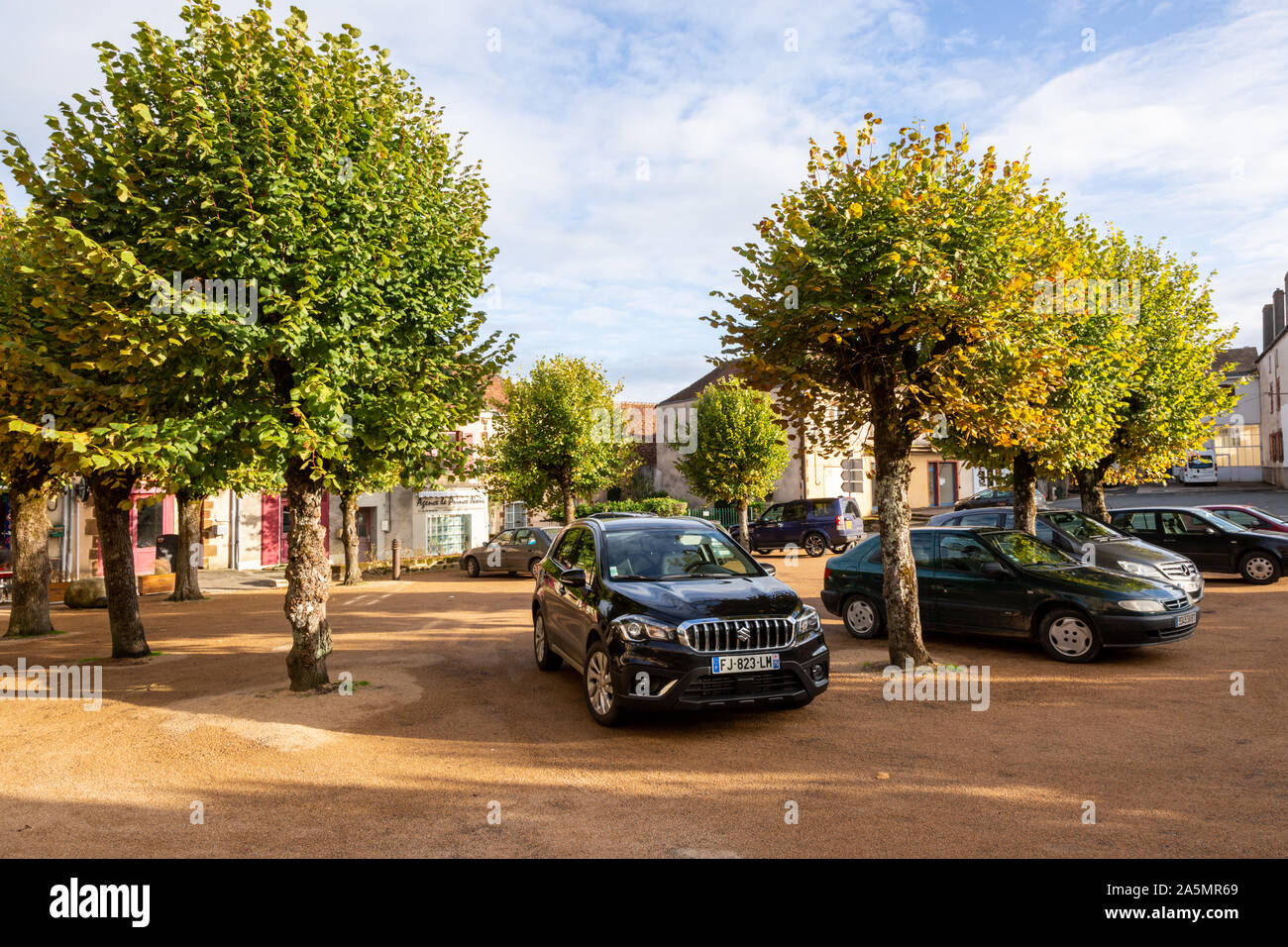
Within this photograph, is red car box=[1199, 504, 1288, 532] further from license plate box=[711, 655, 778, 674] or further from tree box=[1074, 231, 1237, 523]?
license plate box=[711, 655, 778, 674]

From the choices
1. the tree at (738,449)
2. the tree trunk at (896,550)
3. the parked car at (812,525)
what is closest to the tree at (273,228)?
the tree trunk at (896,550)

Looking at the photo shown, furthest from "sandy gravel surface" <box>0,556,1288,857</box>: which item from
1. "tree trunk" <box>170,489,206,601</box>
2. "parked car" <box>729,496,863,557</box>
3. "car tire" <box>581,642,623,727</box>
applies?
"parked car" <box>729,496,863,557</box>

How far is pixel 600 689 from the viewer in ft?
22.9

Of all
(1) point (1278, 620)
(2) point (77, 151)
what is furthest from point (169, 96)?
(1) point (1278, 620)

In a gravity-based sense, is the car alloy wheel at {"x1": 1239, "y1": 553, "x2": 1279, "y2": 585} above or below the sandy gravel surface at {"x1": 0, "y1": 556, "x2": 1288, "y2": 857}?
above

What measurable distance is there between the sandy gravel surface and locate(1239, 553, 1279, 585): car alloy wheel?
7.32 meters

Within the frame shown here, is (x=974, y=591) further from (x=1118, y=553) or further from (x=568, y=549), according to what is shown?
(x=568, y=549)

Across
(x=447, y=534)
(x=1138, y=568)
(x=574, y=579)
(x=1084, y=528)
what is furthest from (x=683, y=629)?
(x=447, y=534)

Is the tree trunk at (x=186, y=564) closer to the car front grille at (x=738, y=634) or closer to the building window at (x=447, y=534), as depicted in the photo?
the building window at (x=447, y=534)

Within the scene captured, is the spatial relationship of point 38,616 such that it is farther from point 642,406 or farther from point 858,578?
point 642,406

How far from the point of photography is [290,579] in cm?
859

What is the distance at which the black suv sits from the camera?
21.0ft

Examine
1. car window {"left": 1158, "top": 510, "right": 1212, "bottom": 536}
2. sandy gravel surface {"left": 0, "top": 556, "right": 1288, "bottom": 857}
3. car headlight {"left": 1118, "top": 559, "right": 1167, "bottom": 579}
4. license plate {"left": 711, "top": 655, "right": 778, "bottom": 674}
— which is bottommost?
sandy gravel surface {"left": 0, "top": 556, "right": 1288, "bottom": 857}

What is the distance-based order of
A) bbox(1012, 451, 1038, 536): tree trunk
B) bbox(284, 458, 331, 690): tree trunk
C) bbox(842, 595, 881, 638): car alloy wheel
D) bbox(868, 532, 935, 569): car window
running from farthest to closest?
bbox(1012, 451, 1038, 536): tree trunk < bbox(842, 595, 881, 638): car alloy wheel < bbox(868, 532, 935, 569): car window < bbox(284, 458, 331, 690): tree trunk
